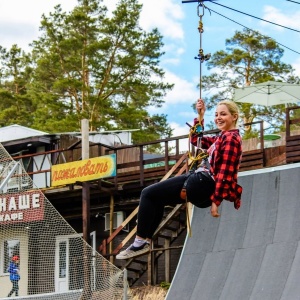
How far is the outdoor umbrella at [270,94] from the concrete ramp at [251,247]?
5.51m

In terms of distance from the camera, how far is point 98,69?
4116cm

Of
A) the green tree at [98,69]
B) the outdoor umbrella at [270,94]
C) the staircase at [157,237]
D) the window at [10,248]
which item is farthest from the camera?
the green tree at [98,69]

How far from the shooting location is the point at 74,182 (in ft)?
76.4

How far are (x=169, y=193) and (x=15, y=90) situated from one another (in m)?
44.5

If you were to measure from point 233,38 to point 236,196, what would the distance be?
35.4 meters

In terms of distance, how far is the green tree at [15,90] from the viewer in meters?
47.2

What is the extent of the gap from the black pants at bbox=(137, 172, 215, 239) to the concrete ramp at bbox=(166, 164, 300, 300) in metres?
9.02

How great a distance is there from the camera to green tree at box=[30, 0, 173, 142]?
40.3 metres

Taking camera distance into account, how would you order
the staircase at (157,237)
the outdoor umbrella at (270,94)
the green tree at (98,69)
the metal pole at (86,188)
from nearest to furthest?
the staircase at (157,237) → the metal pole at (86,188) → the outdoor umbrella at (270,94) → the green tree at (98,69)

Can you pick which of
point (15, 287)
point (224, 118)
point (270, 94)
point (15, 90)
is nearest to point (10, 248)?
point (15, 287)

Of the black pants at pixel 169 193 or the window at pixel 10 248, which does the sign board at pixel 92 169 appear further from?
the black pants at pixel 169 193

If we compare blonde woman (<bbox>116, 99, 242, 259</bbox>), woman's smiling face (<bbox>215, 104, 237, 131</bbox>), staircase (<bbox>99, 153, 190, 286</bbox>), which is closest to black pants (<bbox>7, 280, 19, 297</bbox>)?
staircase (<bbox>99, 153, 190, 286</bbox>)

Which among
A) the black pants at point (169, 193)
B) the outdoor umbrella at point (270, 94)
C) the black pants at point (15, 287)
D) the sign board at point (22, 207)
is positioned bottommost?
the black pants at point (15, 287)

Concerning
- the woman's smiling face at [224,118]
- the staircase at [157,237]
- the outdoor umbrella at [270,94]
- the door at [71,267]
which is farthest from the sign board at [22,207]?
the woman's smiling face at [224,118]
